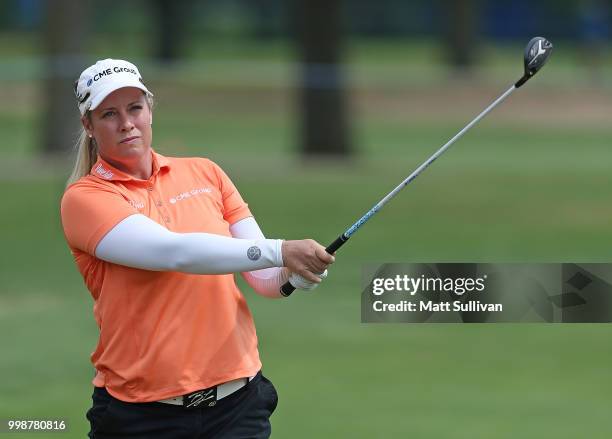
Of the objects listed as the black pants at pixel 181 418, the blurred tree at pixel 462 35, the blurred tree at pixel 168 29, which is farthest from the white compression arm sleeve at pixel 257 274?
the blurred tree at pixel 168 29

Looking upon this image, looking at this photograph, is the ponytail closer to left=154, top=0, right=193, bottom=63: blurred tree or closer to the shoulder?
the shoulder

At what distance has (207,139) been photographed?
3183 cm

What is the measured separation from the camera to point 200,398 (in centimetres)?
469

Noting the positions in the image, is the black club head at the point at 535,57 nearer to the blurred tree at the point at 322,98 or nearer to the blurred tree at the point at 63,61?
the blurred tree at the point at 63,61

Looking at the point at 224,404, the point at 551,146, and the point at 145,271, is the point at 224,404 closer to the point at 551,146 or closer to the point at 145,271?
the point at 145,271

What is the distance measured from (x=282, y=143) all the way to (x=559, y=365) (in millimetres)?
20999

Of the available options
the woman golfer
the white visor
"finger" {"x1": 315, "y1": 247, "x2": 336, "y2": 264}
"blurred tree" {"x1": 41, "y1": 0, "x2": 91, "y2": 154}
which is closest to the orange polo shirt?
the woman golfer

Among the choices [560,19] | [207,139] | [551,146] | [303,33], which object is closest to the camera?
[303,33]

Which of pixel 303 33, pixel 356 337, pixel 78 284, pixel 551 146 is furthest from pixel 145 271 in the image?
pixel 551 146

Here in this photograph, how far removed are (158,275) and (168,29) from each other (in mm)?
49042

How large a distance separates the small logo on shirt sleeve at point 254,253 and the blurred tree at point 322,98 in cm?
2154

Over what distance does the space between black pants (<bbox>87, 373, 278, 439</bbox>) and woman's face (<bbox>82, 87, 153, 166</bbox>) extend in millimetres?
785

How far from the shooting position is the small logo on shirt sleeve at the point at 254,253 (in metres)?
4.50

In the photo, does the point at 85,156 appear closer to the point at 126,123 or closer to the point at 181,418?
the point at 126,123
